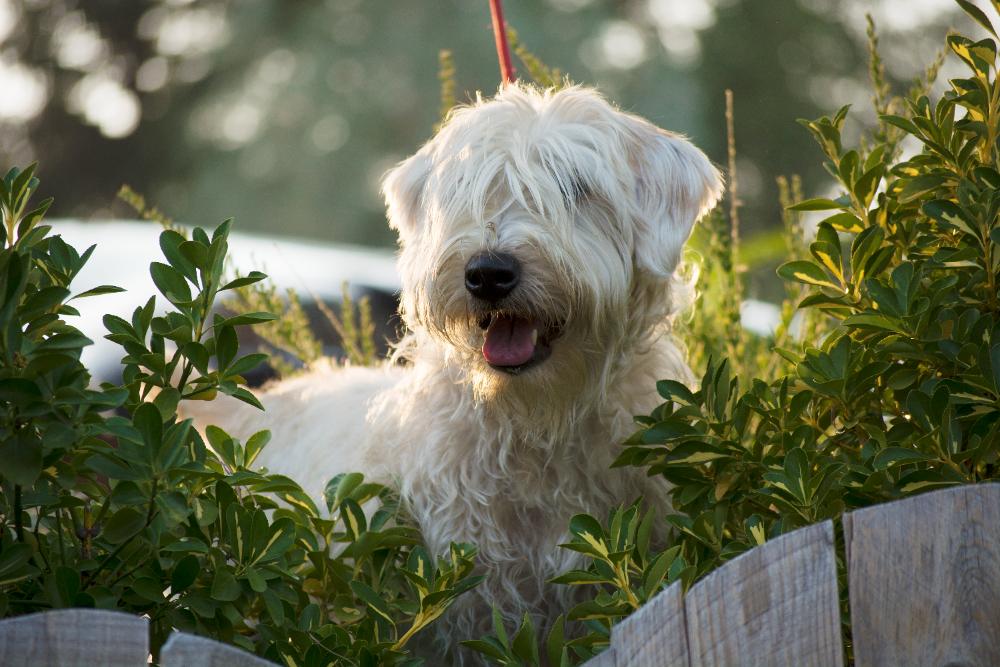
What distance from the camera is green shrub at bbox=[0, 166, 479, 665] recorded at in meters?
1.65

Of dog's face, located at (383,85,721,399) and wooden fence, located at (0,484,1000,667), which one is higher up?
dog's face, located at (383,85,721,399)

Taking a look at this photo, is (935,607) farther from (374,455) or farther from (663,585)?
(374,455)

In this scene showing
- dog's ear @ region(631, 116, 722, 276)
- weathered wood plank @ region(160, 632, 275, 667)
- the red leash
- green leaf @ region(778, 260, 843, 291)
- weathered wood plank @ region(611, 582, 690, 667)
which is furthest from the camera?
the red leash

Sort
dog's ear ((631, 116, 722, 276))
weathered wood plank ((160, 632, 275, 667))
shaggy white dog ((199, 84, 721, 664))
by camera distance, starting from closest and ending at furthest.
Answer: weathered wood plank ((160, 632, 275, 667)), shaggy white dog ((199, 84, 721, 664)), dog's ear ((631, 116, 722, 276))

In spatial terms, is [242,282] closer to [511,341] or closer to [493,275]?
[493,275]

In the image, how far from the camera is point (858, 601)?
1689 mm

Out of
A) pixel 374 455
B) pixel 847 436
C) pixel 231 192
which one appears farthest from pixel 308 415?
pixel 231 192

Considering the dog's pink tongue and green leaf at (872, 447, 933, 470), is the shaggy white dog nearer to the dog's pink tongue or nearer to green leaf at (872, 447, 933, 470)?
the dog's pink tongue

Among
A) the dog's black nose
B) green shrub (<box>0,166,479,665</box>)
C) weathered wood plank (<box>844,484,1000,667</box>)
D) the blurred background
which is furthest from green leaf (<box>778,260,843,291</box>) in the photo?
the blurred background

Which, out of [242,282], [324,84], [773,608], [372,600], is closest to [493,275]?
[242,282]

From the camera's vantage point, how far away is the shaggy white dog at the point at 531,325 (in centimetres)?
258

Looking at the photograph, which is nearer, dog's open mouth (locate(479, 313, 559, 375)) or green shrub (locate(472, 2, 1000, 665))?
green shrub (locate(472, 2, 1000, 665))

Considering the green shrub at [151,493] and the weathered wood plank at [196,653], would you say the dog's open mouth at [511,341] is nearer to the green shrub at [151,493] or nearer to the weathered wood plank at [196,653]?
the green shrub at [151,493]

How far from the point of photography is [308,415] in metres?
3.43
